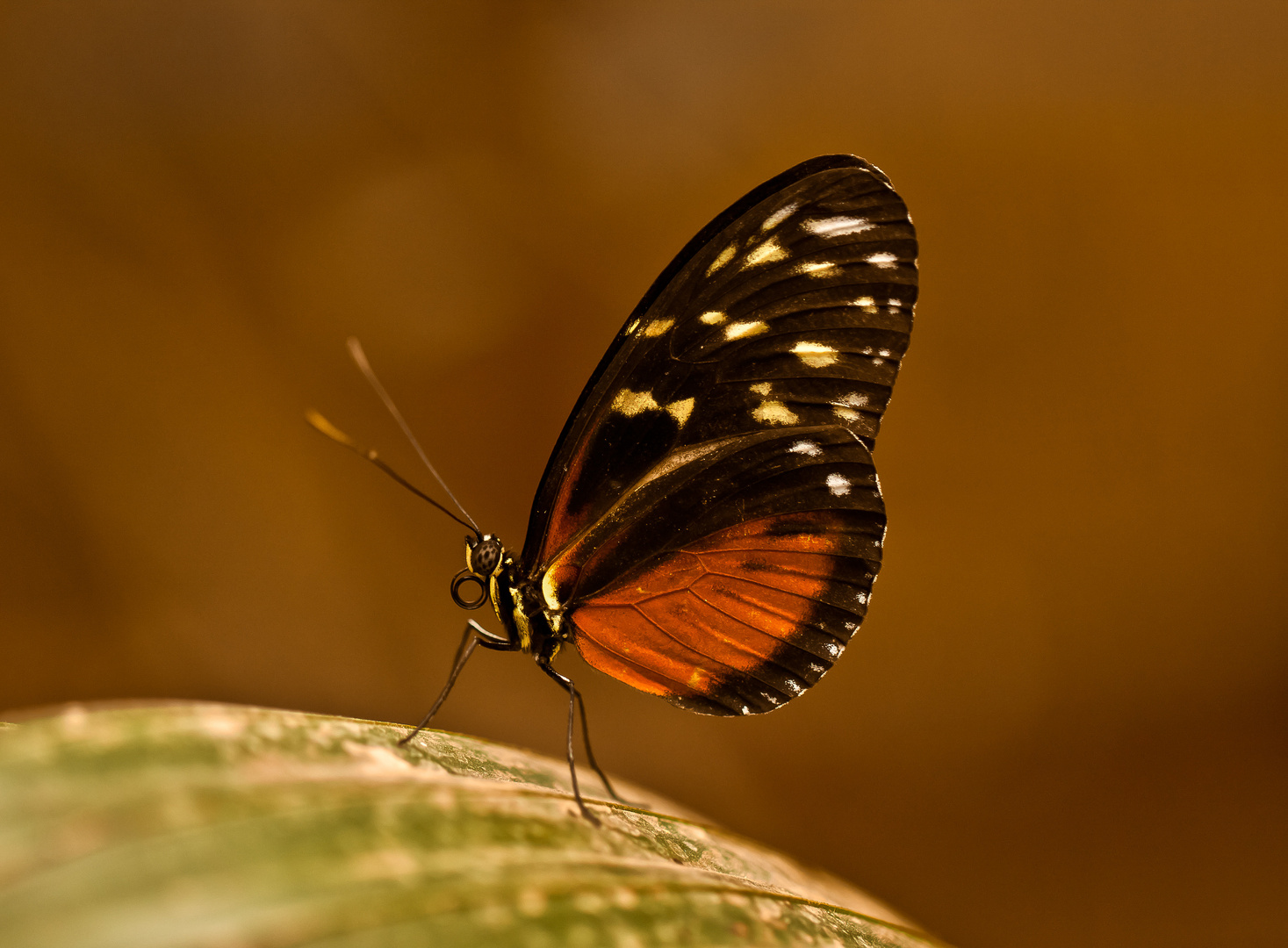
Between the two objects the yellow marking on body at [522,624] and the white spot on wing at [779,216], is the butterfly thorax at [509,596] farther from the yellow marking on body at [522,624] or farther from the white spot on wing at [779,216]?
the white spot on wing at [779,216]

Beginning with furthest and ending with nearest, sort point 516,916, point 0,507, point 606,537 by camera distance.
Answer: point 0,507 → point 606,537 → point 516,916

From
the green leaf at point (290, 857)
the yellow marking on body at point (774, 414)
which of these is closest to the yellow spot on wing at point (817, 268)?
the yellow marking on body at point (774, 414)

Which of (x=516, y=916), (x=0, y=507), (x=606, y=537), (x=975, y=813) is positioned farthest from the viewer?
(x=975, y=813)

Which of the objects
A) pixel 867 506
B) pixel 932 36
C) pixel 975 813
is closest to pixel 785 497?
pixel 867 506

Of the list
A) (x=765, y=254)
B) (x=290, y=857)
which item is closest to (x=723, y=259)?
(x=765, y=254)

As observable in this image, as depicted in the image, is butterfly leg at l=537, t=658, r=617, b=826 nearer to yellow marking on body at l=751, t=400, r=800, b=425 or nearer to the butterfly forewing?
the butterfly forewing

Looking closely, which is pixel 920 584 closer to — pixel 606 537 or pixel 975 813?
pixel 975 813

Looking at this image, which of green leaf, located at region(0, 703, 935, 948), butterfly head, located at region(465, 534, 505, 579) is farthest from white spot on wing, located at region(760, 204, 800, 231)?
green leaf, located at region(0, 703, 935, 948)
